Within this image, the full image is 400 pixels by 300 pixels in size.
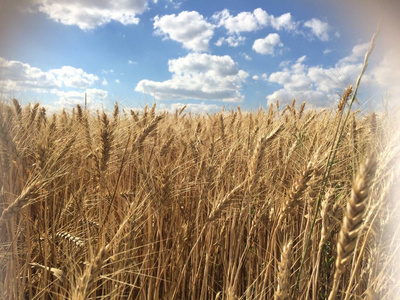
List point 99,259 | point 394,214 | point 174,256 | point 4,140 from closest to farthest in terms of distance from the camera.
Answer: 1. point 99,259
2. point 394,214
3. point 4,140
4. point 174,256

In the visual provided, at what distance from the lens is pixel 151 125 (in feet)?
5.35

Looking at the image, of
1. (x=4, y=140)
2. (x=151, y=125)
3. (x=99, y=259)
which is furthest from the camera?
(x=151, y=125)

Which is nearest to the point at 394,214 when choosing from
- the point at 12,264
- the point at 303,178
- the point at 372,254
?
the point at 372,254

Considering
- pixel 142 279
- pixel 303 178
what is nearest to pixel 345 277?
pixel 303 178

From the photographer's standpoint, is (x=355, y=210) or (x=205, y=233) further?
(x=205, y=233)

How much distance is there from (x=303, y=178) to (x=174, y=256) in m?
0.72

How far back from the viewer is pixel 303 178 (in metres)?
1.12

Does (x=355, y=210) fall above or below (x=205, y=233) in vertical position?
above

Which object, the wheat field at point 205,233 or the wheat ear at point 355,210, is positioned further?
the wheat field at point 205,233

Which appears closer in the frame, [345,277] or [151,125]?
[345,277]

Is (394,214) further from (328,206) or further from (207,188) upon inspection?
(207,188)

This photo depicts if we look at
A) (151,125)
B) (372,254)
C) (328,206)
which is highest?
(151,125)

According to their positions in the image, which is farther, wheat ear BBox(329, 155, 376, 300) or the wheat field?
the wheat field

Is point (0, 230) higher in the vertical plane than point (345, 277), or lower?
higher
